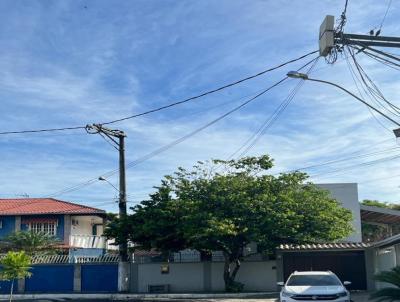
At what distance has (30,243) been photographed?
131ft

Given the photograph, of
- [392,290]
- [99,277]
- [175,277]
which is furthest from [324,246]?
[392,290]

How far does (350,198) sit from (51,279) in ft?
60.8

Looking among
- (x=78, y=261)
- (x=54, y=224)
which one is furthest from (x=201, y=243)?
(x=54, y=224)

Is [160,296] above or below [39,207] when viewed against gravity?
below

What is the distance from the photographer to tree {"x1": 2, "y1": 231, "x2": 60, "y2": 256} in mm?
40031

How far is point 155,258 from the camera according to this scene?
112 ft

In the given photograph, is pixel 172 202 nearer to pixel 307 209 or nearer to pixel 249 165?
pixel 249 165

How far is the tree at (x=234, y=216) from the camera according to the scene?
2702 centimetres

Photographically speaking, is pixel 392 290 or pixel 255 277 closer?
pixel 392 290

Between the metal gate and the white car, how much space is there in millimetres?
12743

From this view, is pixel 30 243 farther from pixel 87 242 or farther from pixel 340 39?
pixel 340 39

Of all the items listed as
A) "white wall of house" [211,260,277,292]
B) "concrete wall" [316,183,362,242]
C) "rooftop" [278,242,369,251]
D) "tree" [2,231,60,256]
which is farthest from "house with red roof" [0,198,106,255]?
"rooftop" [278,242,369,251]

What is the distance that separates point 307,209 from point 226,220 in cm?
453

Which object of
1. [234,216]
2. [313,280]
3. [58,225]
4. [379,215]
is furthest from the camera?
Result: [58,225]
